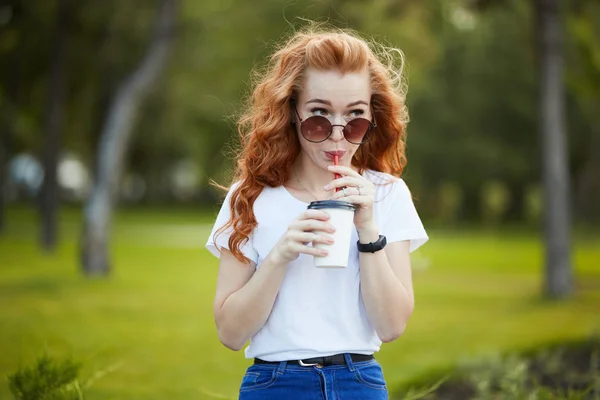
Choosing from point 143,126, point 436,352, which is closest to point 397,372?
point 436,352

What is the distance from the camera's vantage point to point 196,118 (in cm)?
4578

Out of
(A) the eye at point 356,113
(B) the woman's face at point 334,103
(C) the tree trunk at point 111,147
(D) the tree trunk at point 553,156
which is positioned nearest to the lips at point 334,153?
(B) the woman's face at point 334,103

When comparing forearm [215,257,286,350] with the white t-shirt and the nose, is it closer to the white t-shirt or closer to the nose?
the white t-shirt

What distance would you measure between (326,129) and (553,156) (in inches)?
413

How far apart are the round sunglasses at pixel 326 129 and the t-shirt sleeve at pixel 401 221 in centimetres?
22

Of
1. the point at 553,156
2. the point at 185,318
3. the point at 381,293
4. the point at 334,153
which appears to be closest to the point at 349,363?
the point at 381,293

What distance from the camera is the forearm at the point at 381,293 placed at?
8.41 ft

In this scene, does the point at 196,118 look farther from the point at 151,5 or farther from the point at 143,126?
the point at 151,5

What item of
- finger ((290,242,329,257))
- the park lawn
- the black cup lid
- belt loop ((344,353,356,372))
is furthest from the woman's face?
the park lawn

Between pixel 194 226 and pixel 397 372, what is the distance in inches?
1132

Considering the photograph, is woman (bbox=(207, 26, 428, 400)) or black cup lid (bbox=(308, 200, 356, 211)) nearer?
black cup lid (bbox=(308, 200, 356, 211))

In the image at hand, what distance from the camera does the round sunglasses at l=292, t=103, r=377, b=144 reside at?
2.65 m

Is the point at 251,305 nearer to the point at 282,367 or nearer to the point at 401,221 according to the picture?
the point at 282,367

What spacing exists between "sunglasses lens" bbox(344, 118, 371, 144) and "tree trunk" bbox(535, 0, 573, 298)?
10.3 meters
